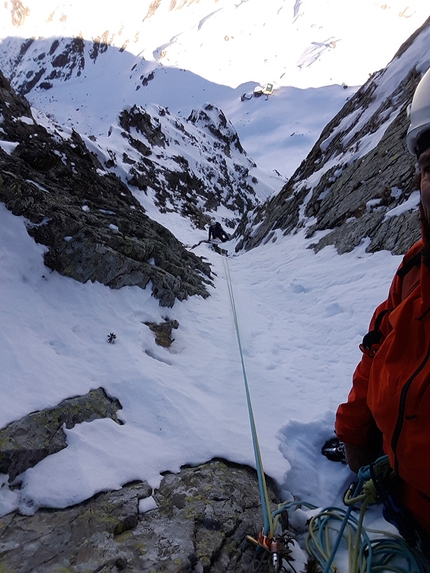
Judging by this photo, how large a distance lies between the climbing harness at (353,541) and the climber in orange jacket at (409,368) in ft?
0.56

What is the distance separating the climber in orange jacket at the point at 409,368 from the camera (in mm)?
1506

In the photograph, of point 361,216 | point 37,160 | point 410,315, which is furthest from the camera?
point 361,216

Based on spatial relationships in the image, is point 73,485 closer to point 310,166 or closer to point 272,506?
point 272,506

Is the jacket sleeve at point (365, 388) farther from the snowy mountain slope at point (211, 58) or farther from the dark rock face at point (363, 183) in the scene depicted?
the snowy mountain slope at point (211, 58)

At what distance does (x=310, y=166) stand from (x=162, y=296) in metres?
15.5

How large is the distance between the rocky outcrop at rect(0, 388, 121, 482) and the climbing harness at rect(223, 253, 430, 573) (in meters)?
1.70

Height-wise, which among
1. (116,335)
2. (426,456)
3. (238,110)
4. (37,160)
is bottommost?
(116,335)

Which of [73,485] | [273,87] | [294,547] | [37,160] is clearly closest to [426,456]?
[294,547]

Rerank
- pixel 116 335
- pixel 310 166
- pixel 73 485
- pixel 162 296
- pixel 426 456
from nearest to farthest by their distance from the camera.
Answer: pixel 426 456, pixel 73 485, pixel 116 335, pixel 162 296, pixel 310 166

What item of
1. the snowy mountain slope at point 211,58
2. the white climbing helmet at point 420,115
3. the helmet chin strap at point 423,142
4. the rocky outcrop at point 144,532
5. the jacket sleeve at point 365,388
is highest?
the snowy mountain slope at point 211,58

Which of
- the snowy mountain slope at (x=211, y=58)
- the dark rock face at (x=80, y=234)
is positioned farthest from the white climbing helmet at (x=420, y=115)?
the snowy mountain slope at (x=211, y=58)

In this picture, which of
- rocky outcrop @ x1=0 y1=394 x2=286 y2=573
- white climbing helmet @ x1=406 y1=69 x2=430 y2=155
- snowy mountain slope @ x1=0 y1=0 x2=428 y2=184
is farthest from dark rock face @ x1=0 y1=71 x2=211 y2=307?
snowy mountain slope @ x1=0 y1=0 x2=428 y2=184

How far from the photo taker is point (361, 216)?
945cm

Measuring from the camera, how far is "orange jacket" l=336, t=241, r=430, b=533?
1.50 meters
